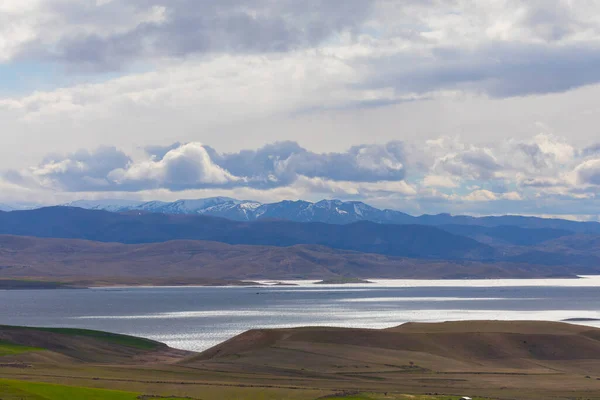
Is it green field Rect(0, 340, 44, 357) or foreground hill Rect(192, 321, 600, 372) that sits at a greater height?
foreground hill Rect(192, 321, 600, 372)

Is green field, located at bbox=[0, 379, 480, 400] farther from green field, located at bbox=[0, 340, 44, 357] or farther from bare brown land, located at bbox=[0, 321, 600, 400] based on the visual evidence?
green field, located at bbox=[0, 340, 44, 357]

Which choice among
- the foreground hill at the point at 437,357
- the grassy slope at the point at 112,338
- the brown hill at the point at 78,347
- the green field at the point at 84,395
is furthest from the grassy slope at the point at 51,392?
the grassy slope at the point at 112,338

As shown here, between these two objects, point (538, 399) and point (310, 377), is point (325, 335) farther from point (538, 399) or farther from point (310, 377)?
point (538, 399)

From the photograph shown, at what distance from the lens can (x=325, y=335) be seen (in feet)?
336

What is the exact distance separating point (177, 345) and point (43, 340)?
76.6ft

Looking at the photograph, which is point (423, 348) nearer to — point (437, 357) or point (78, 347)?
point (437, 357)

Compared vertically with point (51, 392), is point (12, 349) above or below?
below

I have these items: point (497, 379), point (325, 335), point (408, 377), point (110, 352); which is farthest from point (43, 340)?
point (497, 379)

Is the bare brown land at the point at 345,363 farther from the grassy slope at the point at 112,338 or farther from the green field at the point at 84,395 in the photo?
the green field at the point at 84,395

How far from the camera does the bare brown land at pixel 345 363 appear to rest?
69.4m

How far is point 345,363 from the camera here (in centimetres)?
8844

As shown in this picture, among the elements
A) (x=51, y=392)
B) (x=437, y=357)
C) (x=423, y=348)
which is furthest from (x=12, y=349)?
(x=437, y=357)

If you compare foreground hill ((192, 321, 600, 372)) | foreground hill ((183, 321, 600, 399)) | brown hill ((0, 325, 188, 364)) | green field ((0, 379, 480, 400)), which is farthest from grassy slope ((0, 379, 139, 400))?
brown hill ((0, 325, 188, 364))

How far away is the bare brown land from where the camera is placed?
6938cm
